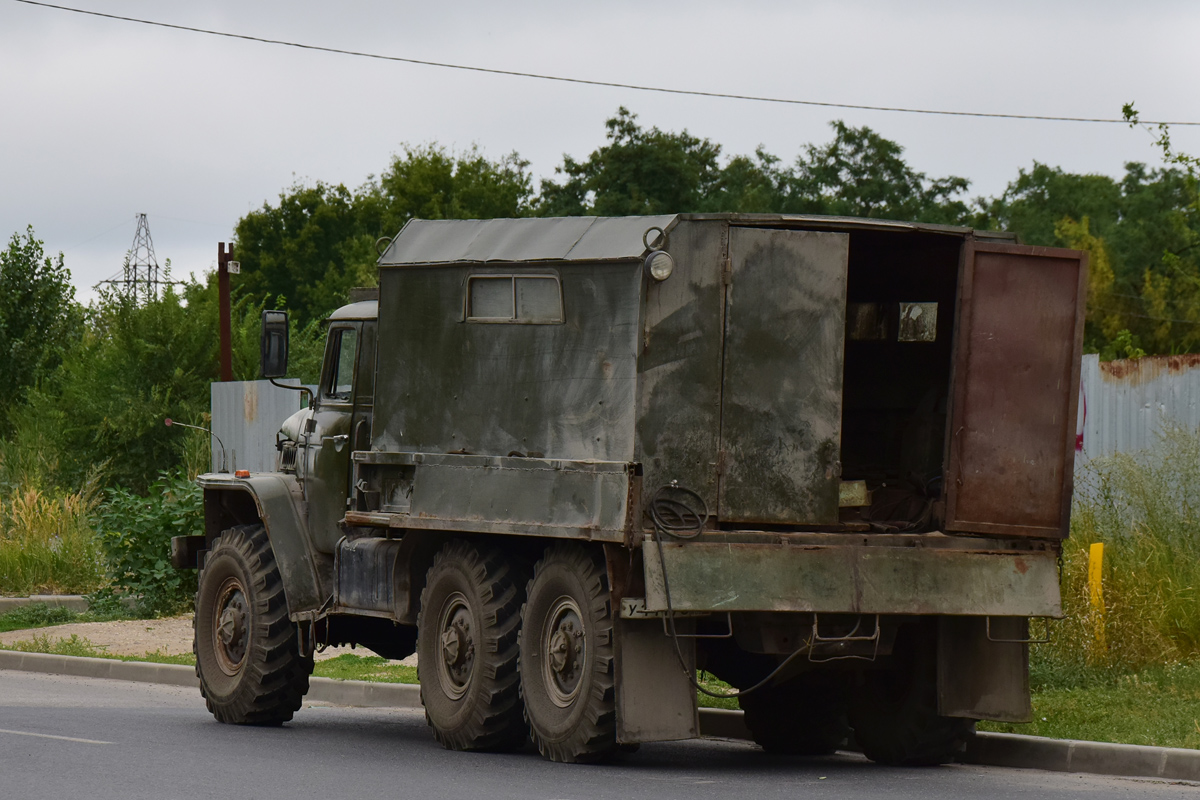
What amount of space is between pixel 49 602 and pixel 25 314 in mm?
17097

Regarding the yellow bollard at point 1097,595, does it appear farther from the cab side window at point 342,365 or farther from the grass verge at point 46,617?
the grass verge at point 46,617

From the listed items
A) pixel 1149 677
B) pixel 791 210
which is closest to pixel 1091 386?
pixel 1149 677

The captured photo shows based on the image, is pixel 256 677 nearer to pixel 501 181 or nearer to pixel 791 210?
pixel 791 210

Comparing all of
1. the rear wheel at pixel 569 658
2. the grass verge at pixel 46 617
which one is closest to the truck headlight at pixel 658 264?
the rear wheel at pixel 569 658

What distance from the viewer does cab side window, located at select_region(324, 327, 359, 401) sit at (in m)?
12.7

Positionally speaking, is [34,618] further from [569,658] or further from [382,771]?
[569,658]

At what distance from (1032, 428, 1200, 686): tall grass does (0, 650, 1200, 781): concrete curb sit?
198 cm

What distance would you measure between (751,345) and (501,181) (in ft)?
210

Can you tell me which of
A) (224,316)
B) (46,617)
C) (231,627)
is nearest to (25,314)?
(224,316)

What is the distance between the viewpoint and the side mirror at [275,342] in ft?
40.4

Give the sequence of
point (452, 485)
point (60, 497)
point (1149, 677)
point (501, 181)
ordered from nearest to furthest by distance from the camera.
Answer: point (452, 485), point (1149, 677), point (60, 497), point (501, 181)

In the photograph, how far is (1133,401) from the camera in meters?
14.9

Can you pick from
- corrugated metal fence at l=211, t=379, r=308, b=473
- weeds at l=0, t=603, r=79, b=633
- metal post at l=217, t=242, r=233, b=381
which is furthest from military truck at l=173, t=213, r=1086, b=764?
metal post at l=217, t=242, r=233, b=381

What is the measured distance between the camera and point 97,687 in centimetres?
1588
